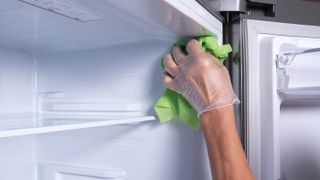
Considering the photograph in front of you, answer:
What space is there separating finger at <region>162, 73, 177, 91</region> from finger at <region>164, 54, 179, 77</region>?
0.05 feet

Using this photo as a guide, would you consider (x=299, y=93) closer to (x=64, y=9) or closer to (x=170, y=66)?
(x=170, y=66)

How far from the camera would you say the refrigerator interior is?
0.70 metres

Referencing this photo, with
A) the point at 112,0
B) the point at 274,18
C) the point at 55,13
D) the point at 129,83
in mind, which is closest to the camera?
the point at 112,0

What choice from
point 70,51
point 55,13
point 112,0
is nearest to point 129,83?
point 70,51

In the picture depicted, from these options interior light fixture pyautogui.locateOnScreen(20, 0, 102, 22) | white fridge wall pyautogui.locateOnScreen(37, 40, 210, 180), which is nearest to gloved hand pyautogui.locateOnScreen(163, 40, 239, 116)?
white fridge wall pyautogui.locateOnScreen(37, 40, 210, 180)

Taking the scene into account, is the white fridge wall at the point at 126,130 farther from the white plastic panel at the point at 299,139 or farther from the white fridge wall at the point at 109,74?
the white plastic panel at the point at 299,139

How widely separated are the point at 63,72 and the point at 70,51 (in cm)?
9

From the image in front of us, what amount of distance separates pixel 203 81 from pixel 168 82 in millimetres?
119

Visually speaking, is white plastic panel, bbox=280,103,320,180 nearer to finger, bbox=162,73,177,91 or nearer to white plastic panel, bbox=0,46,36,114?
finger, bbox=162,73,177,91

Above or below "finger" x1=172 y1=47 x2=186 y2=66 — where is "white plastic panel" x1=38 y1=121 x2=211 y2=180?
below

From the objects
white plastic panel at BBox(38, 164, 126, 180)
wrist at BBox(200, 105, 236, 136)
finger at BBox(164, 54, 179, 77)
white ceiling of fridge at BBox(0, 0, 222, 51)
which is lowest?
white plastic panel at BBox(38, 164, 126, 180)

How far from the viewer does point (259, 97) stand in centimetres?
91

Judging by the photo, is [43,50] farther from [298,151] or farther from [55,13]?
[298,151]

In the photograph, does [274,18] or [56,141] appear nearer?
[274,18]
